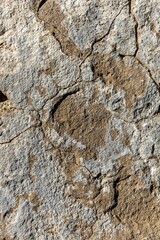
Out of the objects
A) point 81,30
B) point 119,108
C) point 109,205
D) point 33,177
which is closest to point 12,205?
point 33,177

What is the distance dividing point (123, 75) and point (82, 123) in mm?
190

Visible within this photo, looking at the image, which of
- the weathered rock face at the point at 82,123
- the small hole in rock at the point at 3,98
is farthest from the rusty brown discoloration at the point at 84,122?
the small hole in rock at the point at 3,98

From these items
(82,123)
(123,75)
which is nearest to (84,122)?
(82,123)

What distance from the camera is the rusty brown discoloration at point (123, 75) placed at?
6.09 feet

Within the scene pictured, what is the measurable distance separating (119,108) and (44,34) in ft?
1.07

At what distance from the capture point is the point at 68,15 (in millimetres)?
1911

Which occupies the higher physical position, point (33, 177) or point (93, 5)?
point (93, 5)

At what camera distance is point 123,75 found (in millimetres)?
1870

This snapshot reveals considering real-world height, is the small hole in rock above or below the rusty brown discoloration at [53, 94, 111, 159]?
below

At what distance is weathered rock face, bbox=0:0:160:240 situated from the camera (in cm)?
183

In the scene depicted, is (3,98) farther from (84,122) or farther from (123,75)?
(123,75)

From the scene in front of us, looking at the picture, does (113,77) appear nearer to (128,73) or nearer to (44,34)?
(128,73)

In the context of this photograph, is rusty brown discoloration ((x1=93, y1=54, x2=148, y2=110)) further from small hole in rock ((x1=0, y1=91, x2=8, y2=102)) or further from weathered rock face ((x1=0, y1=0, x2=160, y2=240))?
small hole in rock ((x1=0, y1=91, x2=8, y2=102))

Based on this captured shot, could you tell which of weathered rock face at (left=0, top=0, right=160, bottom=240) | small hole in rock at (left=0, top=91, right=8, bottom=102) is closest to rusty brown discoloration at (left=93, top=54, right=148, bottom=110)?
weathered rock face at (left=0, top=0, right=160, bottom=240)
